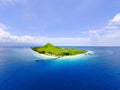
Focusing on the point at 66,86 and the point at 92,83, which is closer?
the point at 66,86

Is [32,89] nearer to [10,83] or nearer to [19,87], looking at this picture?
[19,87]

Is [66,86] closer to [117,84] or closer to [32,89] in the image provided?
[32,89]

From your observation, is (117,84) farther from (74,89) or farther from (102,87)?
(74,89)

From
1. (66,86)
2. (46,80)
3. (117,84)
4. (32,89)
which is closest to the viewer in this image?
(32,89)

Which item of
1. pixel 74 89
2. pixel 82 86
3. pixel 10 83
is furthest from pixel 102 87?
pixel 10 83

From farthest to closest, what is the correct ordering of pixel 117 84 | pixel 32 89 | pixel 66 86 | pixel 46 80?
pixel 46 80
pixel 117 84
pixel 66 86
pixel 32 89

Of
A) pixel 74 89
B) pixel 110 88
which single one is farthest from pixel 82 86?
pixel 110 88

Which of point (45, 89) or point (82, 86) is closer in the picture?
point (45, 89)
